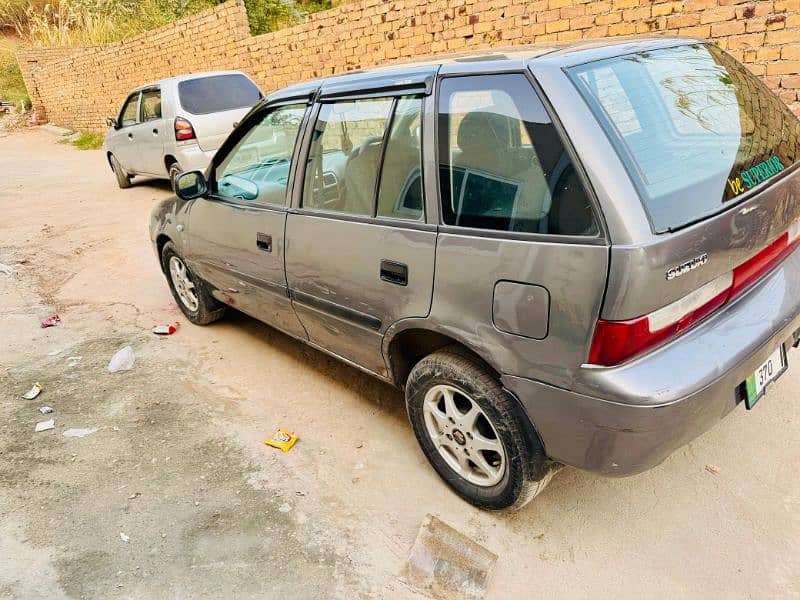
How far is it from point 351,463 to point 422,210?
132 cm

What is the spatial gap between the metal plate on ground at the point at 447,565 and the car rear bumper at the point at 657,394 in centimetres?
52

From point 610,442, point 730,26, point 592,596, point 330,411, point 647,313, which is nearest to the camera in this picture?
point 647,313

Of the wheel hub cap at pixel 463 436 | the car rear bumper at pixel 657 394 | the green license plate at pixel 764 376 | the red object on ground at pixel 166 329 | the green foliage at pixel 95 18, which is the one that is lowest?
the red object on ground at pixel 166 329

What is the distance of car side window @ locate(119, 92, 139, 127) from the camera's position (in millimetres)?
9023

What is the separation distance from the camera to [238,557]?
7.36ft

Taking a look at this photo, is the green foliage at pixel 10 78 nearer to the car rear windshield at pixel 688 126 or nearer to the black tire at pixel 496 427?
the black tire at pixel 496 427

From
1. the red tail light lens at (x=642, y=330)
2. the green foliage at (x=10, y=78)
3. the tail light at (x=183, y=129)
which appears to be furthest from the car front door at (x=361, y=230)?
the green foliage at (x=10, y=78)

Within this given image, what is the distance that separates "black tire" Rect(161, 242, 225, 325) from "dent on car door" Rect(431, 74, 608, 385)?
2.46m

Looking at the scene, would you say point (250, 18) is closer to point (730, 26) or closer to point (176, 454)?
point (730, 26)

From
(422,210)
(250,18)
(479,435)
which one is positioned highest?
(250,18)

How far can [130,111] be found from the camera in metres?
9.59

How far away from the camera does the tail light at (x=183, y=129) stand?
7.75 meters

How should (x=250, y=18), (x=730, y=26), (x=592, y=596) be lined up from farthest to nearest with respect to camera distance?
1. (x=250, y=18)
2. (x=730, y=26)
3. (x=592, y=596)

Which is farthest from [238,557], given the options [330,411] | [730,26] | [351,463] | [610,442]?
[730,26]
